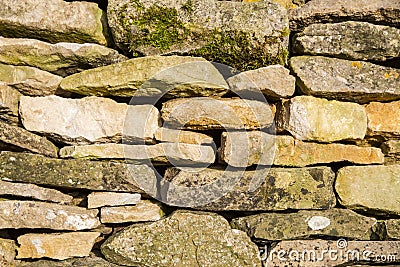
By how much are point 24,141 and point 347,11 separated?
2595 millimetres

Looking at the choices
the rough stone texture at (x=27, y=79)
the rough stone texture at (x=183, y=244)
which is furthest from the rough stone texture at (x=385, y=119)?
the rough stone texture at (x=27, y=79)

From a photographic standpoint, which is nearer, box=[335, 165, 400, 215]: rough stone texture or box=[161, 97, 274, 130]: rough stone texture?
box=[161, 97, 274, 130]: rough stone texture

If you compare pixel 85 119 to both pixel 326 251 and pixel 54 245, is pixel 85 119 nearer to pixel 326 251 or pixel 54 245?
pixel 54 245

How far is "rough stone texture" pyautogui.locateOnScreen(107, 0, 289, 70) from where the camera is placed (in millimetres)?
3752

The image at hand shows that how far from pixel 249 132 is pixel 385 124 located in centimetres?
107

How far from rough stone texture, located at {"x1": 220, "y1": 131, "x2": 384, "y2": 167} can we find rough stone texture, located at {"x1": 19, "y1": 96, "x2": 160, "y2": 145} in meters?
0.65

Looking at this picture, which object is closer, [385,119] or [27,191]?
[27,191]

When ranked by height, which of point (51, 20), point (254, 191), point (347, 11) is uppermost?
point (347, 11)

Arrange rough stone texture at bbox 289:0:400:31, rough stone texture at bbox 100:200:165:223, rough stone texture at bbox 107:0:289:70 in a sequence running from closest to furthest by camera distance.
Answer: rough stone texture at bbox 107:0:289:70, rough stone texture at bbox 289:0:400:31, rough stone texture at bbox 100:200:165:223

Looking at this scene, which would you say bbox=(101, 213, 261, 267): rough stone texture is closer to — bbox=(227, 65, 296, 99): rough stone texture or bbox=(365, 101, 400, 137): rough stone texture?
bbox=(227, 65, 296, 99): rough stone texture

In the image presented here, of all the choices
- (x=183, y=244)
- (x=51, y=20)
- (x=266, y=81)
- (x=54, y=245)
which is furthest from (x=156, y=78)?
(x=54, y=245)

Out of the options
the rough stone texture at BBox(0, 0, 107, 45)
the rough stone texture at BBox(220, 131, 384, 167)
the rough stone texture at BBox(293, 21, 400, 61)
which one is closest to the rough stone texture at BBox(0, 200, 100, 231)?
the rough stone texture at BBox(220, 131, 384, 167)

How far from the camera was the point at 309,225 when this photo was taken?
3.90 meters

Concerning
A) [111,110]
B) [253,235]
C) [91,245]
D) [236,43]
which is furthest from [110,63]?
[253,235]
